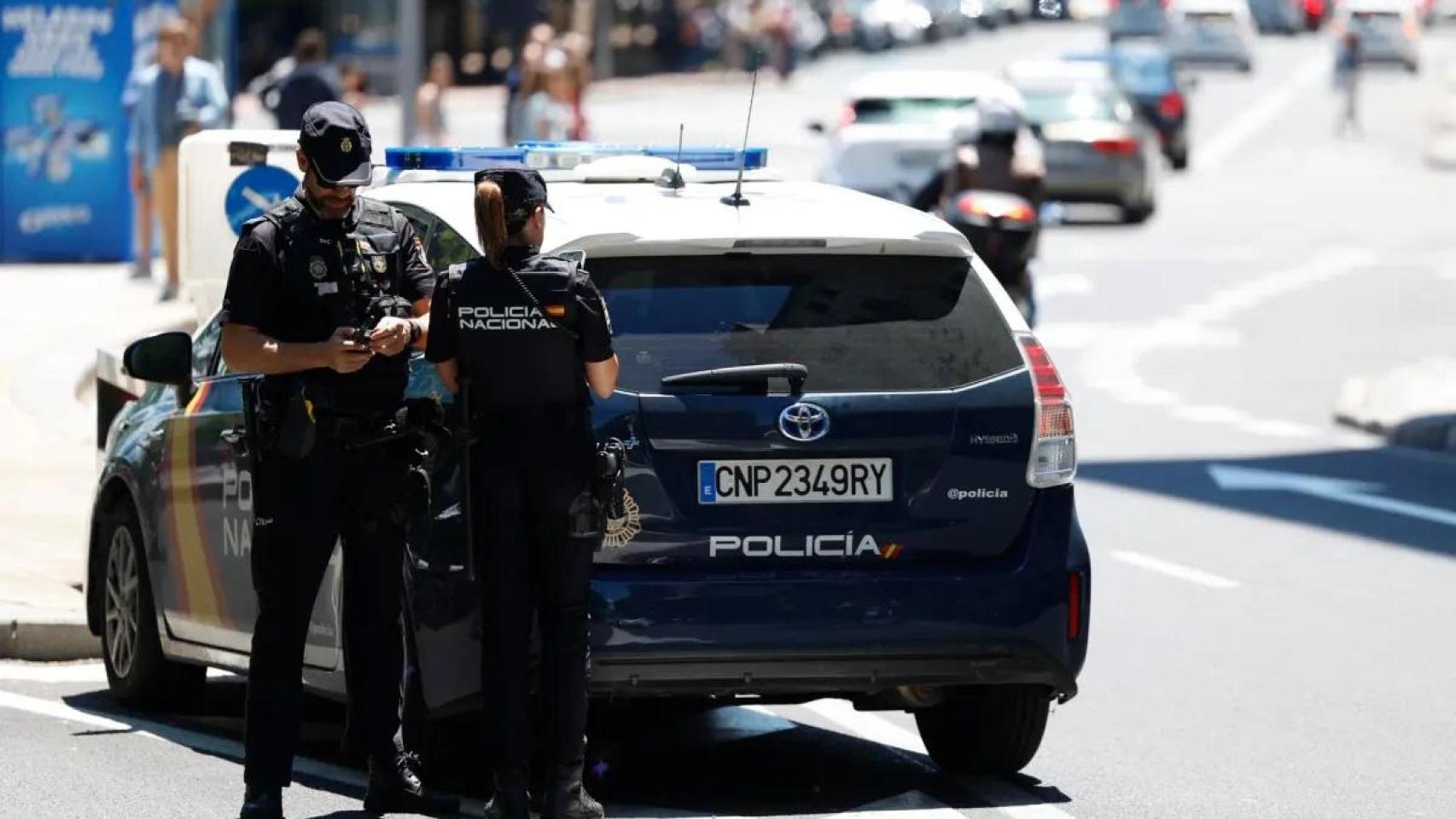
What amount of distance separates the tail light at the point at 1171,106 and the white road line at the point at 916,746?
32623 millimetres

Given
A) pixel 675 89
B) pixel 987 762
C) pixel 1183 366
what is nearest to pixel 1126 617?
pixel 987 762

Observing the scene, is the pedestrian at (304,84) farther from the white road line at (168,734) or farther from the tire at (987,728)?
the tire at (987,728)

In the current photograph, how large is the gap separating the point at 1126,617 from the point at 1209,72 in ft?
190

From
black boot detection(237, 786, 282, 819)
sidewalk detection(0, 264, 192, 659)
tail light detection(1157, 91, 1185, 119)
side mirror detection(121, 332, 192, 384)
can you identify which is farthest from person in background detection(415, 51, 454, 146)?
black boot detection(237, 786, 282, 819)

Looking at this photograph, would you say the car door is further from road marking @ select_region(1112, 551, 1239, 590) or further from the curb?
road marking @ select_region(1112, 551, 1239, 590)

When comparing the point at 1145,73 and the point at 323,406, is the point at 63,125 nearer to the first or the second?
the point at 323,406

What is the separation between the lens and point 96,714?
29.5 feet

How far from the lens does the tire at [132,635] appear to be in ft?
29.2

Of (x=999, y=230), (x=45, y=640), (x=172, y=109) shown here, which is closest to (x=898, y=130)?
(x=172, y=109)

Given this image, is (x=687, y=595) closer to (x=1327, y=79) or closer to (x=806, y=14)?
(x=1327, y=79)

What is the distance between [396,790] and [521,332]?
1.25 metres

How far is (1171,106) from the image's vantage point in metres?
41.5

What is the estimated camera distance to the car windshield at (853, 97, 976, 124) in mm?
28859

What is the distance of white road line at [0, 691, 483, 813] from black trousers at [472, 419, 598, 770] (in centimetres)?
92
